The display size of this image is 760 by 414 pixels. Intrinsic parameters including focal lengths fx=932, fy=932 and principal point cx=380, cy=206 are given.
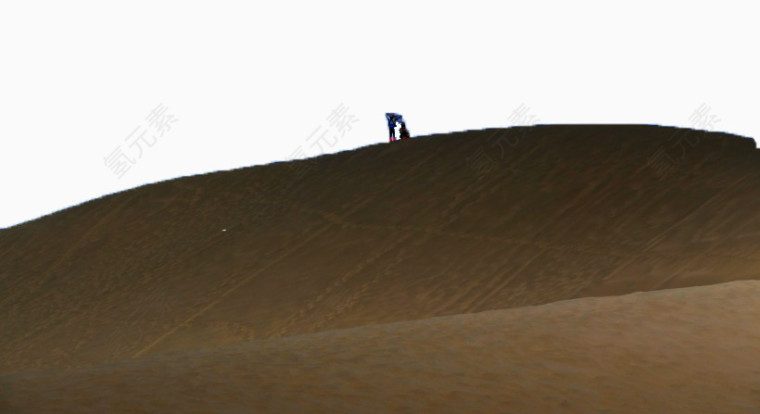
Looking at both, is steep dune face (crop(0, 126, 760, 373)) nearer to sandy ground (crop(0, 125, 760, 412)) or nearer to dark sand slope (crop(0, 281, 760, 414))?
sandy ground (crop(0, 125, 760, 412))

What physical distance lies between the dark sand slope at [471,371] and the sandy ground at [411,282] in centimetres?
3

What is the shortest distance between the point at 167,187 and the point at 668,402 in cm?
1946

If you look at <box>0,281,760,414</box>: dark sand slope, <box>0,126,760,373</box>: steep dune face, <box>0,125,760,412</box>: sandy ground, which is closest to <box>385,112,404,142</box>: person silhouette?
<box>0,126,760,373</box>: steep dune face

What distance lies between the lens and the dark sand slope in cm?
608

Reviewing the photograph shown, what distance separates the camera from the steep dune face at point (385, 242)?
1481 cm

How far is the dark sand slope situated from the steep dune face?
432cm

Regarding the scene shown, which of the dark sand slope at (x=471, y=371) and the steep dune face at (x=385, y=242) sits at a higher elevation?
the steep dune face at (x=385, y=242)

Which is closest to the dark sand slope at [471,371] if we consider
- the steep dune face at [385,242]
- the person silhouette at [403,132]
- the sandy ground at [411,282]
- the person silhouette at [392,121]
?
the sandy ground at [411,282]

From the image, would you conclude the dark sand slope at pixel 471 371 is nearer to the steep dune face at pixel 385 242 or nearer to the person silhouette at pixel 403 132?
the steep dune face at pixel 385 242

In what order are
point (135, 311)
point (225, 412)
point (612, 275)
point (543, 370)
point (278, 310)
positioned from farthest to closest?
point (135, 311)
point (278, 310)
point (612, 275)
point (543, 370)
point (225, 412)

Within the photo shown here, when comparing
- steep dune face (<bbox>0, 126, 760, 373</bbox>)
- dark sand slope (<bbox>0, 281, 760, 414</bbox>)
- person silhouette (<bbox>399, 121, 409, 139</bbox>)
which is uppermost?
person silhouette (<bbox>399, 121, 409, 139</bbox>)

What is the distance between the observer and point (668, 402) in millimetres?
6234

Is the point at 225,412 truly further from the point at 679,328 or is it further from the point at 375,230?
the point at 375,230

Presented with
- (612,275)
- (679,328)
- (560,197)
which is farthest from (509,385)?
(560,197)
